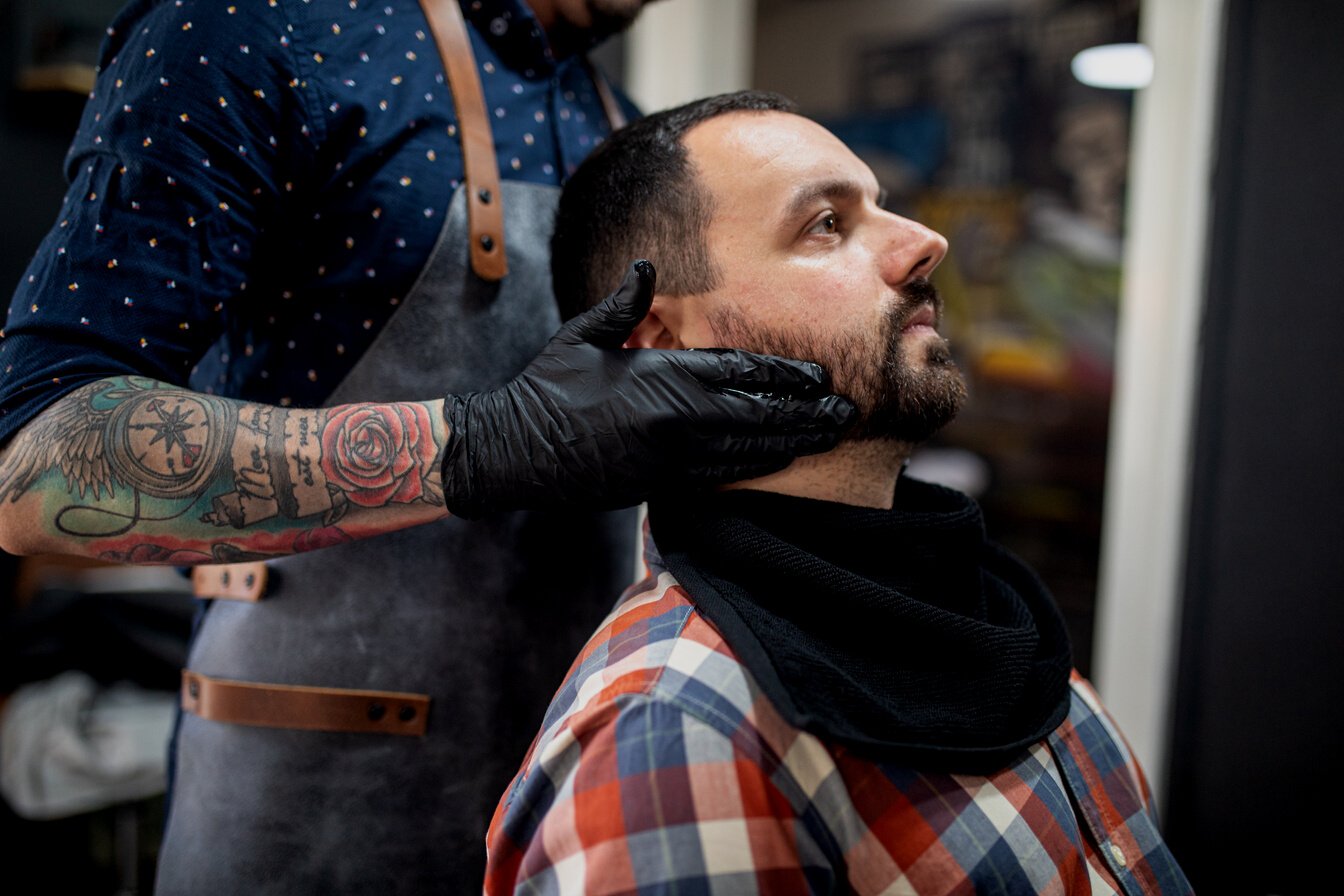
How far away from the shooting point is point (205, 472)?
35.3 inches

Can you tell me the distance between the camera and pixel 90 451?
34.1 inches

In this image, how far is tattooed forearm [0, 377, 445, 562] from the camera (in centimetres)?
87

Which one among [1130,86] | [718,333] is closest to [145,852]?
[718,333]

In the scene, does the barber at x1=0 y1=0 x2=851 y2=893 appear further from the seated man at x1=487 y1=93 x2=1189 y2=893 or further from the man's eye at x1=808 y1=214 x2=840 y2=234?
the man's eye at x1=808 y1=214 x2=840 y2=234

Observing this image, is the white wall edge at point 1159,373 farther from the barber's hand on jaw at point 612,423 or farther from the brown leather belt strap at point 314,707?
the brown leather belt strap at point 314,707

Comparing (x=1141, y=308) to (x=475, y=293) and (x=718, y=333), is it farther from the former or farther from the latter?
(x=475, y=293)

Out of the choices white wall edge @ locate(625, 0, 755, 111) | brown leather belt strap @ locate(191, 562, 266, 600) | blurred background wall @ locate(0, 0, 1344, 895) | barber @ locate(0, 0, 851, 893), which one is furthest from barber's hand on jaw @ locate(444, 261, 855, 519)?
white wall edge @ locate(625, 0, 755, 111)

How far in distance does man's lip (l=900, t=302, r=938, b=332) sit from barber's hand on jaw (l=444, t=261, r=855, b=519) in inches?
8.7

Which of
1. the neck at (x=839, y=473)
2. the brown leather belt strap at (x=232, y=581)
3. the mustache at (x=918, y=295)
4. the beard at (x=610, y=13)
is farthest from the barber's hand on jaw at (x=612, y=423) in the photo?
the beard at (x=610, y=13)

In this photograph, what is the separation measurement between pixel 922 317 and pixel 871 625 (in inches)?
16.3

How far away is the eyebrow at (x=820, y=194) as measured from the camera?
1.12 m

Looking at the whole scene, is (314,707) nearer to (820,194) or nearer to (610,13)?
(820,194)

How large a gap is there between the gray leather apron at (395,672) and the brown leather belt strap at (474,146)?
0.05 ft

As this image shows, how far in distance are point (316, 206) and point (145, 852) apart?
2.02m
